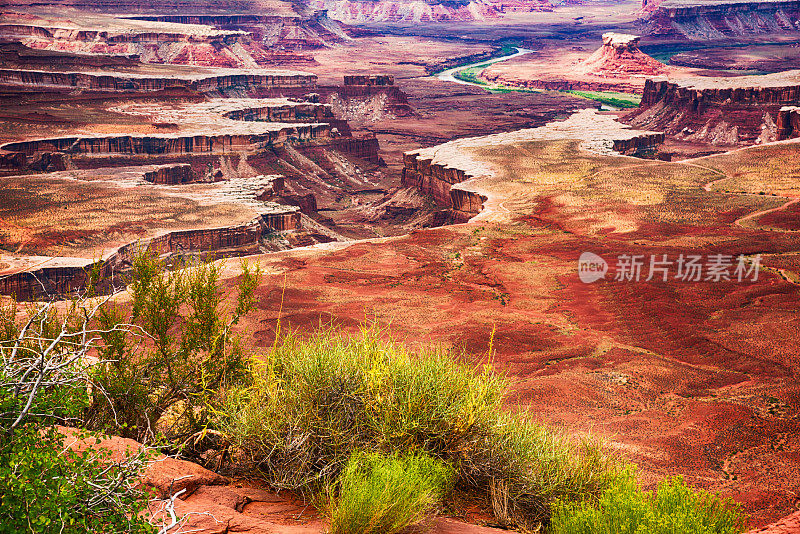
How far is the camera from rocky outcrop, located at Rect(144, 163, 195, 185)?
48.2m

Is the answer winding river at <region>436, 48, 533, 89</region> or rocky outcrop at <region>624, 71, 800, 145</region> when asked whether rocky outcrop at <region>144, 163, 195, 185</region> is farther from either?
winding river at <region>436, 48, 533, 89</region>

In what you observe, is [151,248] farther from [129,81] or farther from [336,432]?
[129,81]

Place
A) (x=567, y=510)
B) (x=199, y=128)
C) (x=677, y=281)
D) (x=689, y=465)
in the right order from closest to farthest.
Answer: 1. (x=567, y=510)
2. (x=689, y=465)
3. (x=677, y=281)
4. (x=199, y=128)

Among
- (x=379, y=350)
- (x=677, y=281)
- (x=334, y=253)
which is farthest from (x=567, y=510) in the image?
(x=334, y=253)

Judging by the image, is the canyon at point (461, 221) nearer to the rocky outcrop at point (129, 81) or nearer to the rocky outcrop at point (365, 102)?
the rocky outcrop at point (129, 81)

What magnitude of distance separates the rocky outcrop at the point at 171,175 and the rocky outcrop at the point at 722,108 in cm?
5104

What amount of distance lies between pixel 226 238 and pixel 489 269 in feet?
53.1

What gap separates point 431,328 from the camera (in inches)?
770

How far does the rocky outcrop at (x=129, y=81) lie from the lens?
2840 inches

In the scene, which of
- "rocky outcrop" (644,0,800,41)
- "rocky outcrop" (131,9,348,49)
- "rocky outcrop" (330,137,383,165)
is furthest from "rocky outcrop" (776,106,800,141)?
"rocky outcrop" (644,0,800,41)

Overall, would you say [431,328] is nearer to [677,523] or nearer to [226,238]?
[677,523]

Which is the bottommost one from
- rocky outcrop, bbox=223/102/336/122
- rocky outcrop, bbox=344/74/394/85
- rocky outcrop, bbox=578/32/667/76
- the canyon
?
the canyon

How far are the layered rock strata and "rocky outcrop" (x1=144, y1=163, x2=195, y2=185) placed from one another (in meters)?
16.0

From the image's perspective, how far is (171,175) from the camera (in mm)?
49250
